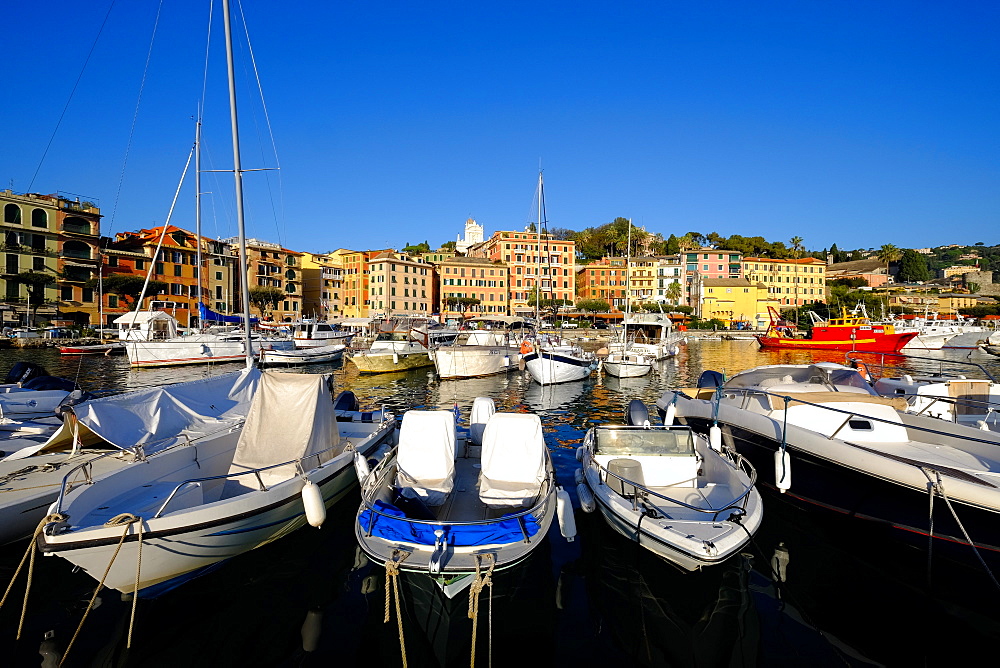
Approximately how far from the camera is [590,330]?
3398 inches

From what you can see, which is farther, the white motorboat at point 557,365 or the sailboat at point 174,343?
the sailboat at point 174,343

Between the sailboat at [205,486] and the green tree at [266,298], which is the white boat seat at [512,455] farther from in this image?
the green tree at [266,298]

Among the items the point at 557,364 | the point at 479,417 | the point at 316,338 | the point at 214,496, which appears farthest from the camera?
the point at 316,338

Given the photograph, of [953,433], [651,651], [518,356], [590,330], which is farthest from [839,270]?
[651,651]

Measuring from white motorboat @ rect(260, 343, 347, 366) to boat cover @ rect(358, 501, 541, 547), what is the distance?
34.7 meters

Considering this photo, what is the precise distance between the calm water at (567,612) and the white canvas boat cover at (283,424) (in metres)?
1.69

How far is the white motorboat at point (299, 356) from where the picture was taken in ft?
134

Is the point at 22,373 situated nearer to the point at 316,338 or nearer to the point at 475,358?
the point at 475,358

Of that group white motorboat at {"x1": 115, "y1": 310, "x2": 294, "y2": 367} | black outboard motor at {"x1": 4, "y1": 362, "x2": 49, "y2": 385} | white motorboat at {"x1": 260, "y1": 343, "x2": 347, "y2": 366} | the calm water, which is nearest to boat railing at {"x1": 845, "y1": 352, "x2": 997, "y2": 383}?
the calm water

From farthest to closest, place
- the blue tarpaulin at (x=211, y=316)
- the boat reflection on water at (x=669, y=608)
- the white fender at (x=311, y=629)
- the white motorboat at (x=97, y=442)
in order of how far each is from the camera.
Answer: the blue tarpaulin at (x=211, y=316), the white motorboat at (x=97, y=442), the white fender at (x=311, y=629), the boat reflection on water at (x=669, y=608)

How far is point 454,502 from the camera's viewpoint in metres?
9.31

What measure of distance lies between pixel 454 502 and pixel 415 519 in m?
1.75

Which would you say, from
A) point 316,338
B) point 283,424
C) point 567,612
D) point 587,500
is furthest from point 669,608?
point 316,338

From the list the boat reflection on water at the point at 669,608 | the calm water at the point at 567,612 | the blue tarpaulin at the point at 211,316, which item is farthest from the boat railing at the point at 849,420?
the blue tarpaulin at the point at 211,316
